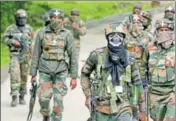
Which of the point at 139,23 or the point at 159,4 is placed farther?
the point at 159,4

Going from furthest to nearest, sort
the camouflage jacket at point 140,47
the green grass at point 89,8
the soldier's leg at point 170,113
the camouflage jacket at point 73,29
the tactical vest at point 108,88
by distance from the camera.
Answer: the green grass at point 89,8 < the camouflage jacket at point 73,29 < the camouflage jacket at point 140,47 < the soldier's leg at point 170,113 < the tactical vest at point 108,88

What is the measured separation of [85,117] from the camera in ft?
47.9

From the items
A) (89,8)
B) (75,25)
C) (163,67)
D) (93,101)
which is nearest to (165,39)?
(163,67)

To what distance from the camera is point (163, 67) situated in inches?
433

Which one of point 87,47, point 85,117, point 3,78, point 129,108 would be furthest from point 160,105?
point 87,47

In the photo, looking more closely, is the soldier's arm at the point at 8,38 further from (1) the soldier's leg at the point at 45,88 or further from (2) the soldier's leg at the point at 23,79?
(1) the soldier's leg at the point at 45,88

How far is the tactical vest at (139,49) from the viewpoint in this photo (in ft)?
41.2

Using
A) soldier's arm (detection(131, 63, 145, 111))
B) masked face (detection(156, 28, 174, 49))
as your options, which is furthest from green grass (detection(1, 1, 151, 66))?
soldier's arm (detection(131, 63, 145, 111))

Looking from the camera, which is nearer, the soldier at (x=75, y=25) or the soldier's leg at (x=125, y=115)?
the soldier's leg at (x=125, y=115)

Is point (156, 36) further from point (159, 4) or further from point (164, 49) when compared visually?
point (159, 4)

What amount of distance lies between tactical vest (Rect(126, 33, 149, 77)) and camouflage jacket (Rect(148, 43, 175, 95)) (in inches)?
45.9

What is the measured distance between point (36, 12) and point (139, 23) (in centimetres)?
1985

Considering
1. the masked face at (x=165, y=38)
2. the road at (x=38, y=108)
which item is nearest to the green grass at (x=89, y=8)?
the road at (x=38, y=108)

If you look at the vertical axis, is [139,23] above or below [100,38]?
above
